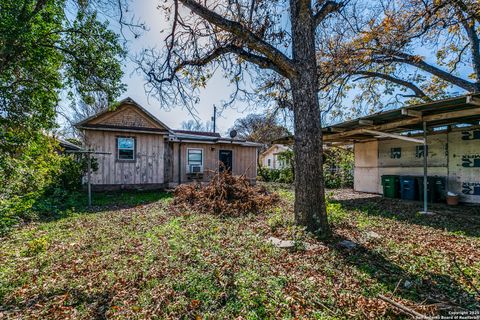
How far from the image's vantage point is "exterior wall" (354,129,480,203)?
8891 millimetres

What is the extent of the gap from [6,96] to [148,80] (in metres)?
3.42

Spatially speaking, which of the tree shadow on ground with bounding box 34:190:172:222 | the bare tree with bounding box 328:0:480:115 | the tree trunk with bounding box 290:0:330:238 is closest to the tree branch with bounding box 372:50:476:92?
the bare tree with bounding box 328:0:480:115

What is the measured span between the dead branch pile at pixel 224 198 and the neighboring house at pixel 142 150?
6.52 feet

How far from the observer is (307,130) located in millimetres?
5105

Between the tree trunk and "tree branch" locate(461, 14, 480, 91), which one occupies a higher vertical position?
"tree branch" locate(461, 14, 480, 91)

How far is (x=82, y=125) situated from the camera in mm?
11391

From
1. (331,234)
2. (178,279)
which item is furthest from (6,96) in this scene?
(331,234)

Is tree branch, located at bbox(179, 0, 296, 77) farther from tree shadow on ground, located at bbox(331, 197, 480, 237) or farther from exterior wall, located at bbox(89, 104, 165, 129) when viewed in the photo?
exterior wall, located at bbox(89, 104, 165, 129)

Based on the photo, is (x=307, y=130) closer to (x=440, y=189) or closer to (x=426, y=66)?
(x=440, y=189)

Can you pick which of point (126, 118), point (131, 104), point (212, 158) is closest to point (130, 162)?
point (126, 118)

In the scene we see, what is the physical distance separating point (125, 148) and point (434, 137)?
14.0 m

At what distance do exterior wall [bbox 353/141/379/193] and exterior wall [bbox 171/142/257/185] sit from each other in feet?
20.2

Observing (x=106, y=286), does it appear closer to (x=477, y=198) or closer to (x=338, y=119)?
(x=477, y=198)

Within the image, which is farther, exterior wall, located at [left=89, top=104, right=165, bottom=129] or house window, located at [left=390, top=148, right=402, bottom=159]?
exterior wall, located at [left=89, top=104, right=165, bottom=129]
